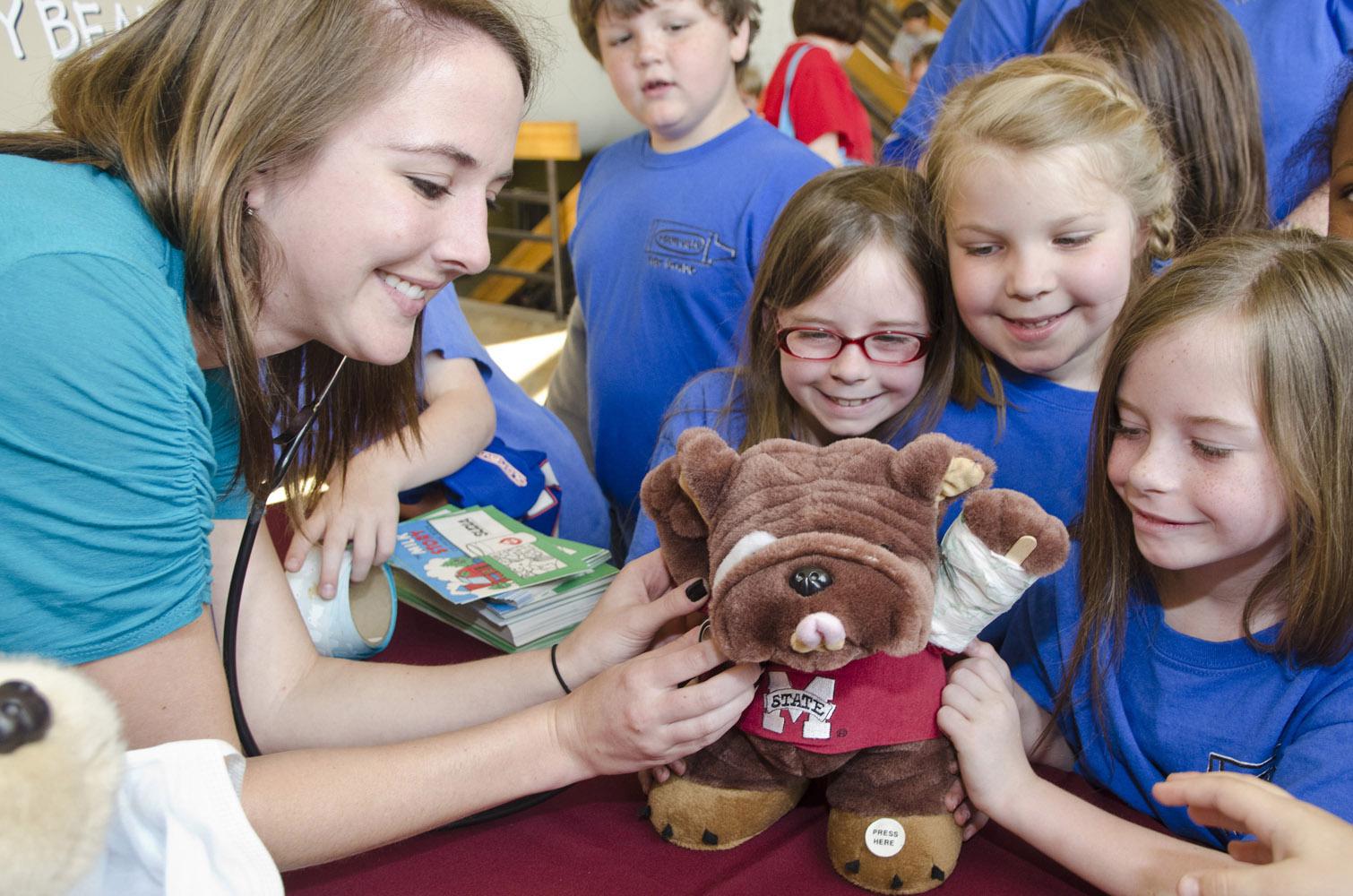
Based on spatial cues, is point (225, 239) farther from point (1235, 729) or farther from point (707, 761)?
point (1235, 729)

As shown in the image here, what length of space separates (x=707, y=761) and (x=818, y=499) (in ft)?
0.97

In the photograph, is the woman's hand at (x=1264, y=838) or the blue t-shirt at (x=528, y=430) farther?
the blue t-shirt at (x=528, y=430)

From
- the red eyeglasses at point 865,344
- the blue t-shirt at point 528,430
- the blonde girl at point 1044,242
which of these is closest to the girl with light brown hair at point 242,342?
the red eyeglasses at point 865,344

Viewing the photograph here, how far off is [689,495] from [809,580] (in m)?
0.19

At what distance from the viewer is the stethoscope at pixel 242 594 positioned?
39.2 inches

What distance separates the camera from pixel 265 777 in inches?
32.9

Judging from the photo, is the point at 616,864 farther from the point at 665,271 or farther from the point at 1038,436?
the point at 665,271

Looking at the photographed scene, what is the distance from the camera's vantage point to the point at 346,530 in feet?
4.23

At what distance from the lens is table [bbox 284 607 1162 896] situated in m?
0.89

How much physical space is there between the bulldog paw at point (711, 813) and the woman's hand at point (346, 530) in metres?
0.55

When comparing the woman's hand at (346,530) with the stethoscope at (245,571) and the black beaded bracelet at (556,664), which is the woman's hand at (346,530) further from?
the black beaded bracelet at (556,664)

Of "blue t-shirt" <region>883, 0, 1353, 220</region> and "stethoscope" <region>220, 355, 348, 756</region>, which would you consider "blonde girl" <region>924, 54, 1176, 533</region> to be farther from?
"stethoscope" <region>220, 355, 348, 756</region>

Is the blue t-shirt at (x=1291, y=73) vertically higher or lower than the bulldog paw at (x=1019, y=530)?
higher

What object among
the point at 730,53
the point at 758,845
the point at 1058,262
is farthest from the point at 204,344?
the point at 730,53
